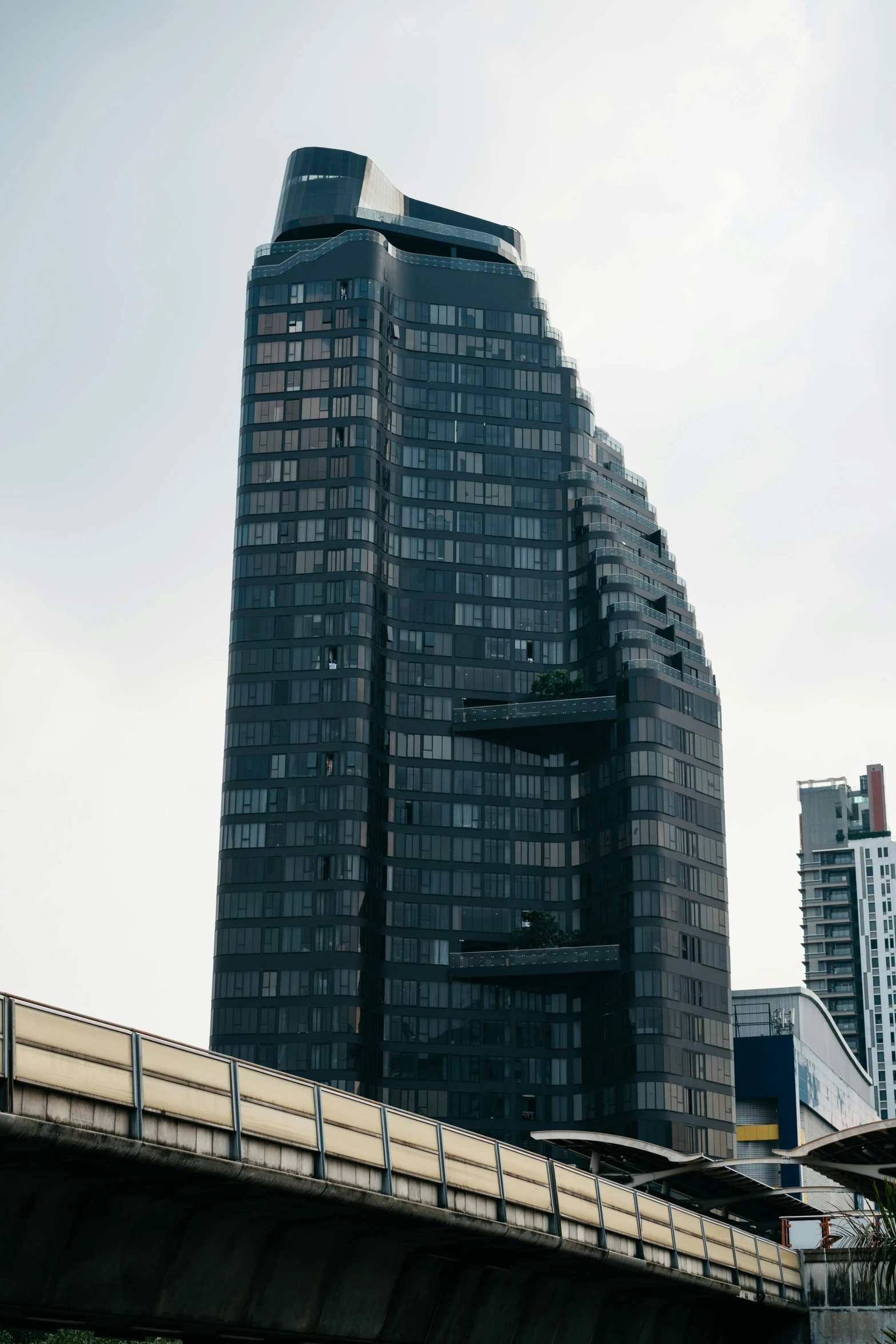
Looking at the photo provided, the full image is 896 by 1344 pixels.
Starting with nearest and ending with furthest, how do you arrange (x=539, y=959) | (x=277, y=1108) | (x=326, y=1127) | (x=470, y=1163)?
(x=277, y=1108) → (x=326, y=1127) → (x=470, y=1163) → (x=539, y=959)

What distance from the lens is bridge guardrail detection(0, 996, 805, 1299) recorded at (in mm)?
25625

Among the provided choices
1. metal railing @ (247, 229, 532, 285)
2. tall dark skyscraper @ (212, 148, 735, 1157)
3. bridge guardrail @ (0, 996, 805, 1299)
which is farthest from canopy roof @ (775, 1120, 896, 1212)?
metal railing @ (247, 229, 532, 285)

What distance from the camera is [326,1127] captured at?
31.7 meters

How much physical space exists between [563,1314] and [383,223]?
16043cm

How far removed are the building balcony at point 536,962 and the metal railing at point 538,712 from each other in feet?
72.0

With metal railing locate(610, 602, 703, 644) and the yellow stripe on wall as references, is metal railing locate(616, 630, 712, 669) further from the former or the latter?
the yellow stripe on wall

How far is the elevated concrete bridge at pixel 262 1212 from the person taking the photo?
84.6 ft

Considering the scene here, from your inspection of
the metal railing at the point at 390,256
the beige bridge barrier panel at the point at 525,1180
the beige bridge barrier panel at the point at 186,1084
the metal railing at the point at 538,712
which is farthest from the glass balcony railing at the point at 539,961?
the beige bridge barrier panel at the point at 186,1084

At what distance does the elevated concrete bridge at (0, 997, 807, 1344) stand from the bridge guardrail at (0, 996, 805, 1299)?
0.04 metres

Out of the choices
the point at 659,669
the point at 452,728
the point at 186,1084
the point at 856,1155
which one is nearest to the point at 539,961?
the point at 452,728

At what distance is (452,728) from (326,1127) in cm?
13465

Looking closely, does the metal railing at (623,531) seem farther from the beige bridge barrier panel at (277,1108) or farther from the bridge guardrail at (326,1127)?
the beige bridge barrier panel at (277,1108)

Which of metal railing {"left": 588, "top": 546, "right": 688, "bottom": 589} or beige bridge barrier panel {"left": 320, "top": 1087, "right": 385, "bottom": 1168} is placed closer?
beige bridge barrier panel {"left": 320, "top": 1087, "right": 385, "bottom": 1168}

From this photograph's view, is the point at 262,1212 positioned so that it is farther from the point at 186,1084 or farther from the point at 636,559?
the point at 636,559
